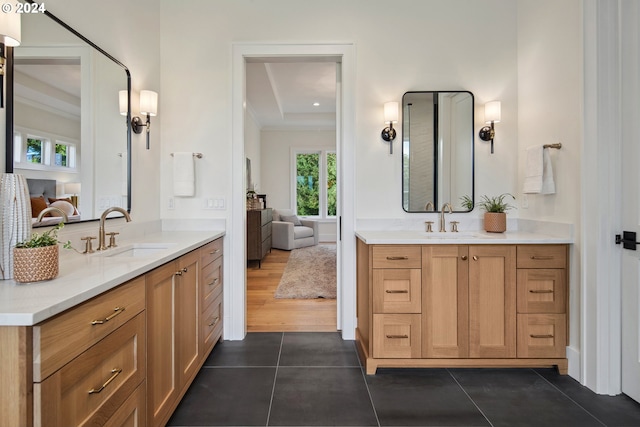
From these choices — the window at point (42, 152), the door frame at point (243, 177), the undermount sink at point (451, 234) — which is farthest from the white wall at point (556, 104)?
the window at point (42, 152)

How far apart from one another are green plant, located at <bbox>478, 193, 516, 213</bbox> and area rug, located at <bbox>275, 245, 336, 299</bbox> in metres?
1.88

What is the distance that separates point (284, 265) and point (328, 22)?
3.68 metres

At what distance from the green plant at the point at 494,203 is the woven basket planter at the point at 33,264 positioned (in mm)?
2676

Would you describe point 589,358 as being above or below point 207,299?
below

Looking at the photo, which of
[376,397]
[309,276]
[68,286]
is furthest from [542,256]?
[309,276]

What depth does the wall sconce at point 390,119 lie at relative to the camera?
253cm

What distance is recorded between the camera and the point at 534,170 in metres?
2.26

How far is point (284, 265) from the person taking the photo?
5320 millimetres

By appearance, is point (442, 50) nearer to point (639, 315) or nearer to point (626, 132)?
point (626, 132)

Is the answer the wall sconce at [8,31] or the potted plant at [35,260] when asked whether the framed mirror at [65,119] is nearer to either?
the wall sconce at [8,31]

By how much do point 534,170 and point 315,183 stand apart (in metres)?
6.03

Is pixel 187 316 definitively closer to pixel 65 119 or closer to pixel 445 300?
pixel 65 119

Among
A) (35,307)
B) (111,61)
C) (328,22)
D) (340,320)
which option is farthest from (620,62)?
(111,61)

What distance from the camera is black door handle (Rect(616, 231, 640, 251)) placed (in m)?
1.77
